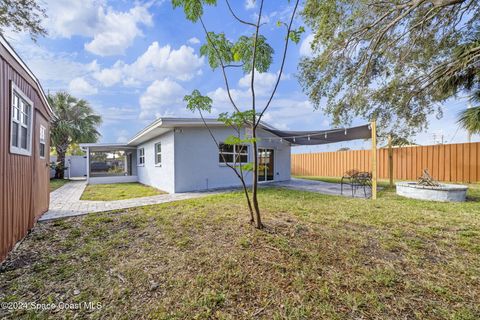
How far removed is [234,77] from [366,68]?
17.6 feet

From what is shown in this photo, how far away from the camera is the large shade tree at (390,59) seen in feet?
20.7

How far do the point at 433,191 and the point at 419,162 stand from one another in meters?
6.63

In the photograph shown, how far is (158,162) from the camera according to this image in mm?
11391

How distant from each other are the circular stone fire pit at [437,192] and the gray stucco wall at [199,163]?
204 inches

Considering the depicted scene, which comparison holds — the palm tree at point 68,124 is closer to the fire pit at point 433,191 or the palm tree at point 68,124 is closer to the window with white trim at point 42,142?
the window with white trim at point 42,142


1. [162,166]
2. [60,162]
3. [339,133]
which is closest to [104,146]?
[60,162]

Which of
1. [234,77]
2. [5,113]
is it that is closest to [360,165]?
[234,77]

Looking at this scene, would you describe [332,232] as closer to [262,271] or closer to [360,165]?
[262,271]

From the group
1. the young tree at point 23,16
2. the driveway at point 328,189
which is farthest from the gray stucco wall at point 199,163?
the young tree at point 23,16

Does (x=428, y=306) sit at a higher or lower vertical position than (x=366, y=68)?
lower

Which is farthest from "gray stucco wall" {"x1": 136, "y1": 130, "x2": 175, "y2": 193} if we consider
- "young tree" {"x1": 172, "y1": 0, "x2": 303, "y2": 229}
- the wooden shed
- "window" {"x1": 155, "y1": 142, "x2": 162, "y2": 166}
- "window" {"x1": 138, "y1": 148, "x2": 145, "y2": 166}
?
"young tree" {"x1": 172, "y1": 0, "x2": 303, "y2": 229}

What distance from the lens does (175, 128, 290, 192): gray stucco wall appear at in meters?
9.20

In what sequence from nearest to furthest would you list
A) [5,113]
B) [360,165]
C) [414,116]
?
[5,113] < [414,116] < [360,165]

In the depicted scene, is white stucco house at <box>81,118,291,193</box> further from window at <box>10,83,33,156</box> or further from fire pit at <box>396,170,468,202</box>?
fire pit at <box>396,170,468,202</box>
